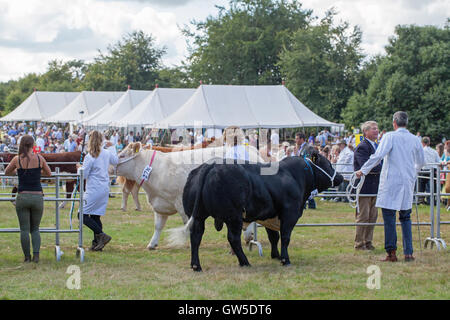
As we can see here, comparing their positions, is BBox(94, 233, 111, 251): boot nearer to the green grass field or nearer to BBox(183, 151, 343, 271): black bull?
the green grass field

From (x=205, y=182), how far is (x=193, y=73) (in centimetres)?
5223

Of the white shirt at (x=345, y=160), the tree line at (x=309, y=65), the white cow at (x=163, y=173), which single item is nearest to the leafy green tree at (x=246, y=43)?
the tree line at (x=309, y=65)

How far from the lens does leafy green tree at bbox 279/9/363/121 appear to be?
45.2 m

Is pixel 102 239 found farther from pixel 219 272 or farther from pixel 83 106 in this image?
pixel 83 106

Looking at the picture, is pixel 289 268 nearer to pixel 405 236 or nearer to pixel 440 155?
pixel 405 236

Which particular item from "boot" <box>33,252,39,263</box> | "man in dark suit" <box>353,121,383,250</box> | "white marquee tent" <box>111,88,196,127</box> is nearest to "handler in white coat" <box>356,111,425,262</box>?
"man in dark suit" <box>353,121,383,250</box>

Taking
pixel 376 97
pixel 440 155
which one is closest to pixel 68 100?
pixel 376 97

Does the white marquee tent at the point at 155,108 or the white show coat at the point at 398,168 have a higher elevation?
the white marquee tent at the point at 155,108

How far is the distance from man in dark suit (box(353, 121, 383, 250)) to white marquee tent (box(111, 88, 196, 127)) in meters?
20.3

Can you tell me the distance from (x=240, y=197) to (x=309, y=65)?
40.3 meters

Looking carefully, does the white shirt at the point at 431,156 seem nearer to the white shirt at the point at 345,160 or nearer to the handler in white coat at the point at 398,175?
the white shirt at the point at 345,160

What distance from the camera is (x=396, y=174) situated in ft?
25.9

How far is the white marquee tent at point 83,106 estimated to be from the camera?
144 ft

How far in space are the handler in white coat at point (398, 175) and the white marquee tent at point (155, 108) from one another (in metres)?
21.5
